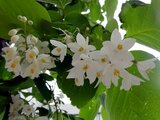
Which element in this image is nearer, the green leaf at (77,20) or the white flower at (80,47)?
the white flower at (80,47)

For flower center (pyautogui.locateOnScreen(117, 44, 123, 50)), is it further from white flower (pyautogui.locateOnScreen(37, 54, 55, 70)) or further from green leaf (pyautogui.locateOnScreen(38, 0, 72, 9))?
green leaf (pyautogui.locateOnScreen(38, 0, 72, 9))

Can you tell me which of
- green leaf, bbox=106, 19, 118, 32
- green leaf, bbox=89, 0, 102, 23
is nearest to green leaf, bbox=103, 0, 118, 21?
green leaf, bbox=106, 19, 118, 32

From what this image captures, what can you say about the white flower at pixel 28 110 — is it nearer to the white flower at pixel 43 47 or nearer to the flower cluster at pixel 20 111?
the flower cluster at pixel 20 111

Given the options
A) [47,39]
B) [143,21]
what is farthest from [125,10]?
[47,39]

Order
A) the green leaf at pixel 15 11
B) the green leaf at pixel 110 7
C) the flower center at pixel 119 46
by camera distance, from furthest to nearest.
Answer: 1. the green leaf at pixel 110 7
2. the green leaf at pixel 15 11
3. the flower center at pixel 119 46

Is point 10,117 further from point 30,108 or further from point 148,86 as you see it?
point 148,86

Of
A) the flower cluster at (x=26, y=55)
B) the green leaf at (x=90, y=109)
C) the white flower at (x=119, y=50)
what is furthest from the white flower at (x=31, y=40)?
the green leaf at (x=90, y=109)

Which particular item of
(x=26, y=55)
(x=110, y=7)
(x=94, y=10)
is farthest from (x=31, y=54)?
(x=94, y=10)

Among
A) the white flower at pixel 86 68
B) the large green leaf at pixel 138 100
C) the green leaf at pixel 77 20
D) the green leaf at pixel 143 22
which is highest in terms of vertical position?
the green leaf at pixel 77 20
